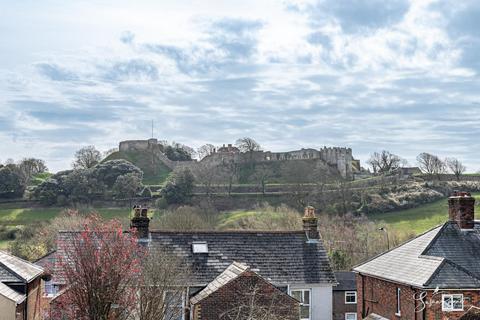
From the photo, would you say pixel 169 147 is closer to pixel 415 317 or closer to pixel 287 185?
pixel 287 185

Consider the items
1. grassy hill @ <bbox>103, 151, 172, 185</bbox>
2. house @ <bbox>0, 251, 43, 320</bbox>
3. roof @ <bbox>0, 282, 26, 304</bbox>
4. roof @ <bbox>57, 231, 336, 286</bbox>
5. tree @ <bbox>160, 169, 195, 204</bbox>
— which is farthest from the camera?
grassy hill @ <bbox>103, 151, 172, 185</bbox>

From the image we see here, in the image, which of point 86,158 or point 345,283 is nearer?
point 345,283

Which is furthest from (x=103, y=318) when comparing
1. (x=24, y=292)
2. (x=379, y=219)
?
(x=379, y=219)

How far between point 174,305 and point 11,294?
6.70m

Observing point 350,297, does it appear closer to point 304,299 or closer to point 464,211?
point 304,299

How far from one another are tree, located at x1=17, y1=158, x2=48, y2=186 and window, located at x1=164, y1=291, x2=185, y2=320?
10032 cm

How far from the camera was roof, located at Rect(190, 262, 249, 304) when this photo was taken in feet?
83.6

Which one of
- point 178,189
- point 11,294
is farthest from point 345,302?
point 178,189

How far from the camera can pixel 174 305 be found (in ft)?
85.9

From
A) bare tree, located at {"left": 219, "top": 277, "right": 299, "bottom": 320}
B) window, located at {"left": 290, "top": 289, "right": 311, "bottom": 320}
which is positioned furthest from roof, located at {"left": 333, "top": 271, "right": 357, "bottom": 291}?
bare tree, located at {"left": 219, "top": 277, "right": 299, "bottom": 320}

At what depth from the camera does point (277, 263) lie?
102ft

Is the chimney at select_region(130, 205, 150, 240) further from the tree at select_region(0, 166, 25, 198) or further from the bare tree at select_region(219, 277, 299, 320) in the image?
the tree at select_region(0, 166, 25, 198)

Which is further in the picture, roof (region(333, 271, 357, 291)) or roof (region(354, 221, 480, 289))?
roof (region(333, 271, 357, 291))

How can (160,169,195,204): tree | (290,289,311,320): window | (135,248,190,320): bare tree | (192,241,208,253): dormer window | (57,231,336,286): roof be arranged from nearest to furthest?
(135,248,190,320): bare tree < (290,289,311,320): window < (57,231,336,286): roof < (192,241,208,253): dormer window < (160,169,195,204): tree
